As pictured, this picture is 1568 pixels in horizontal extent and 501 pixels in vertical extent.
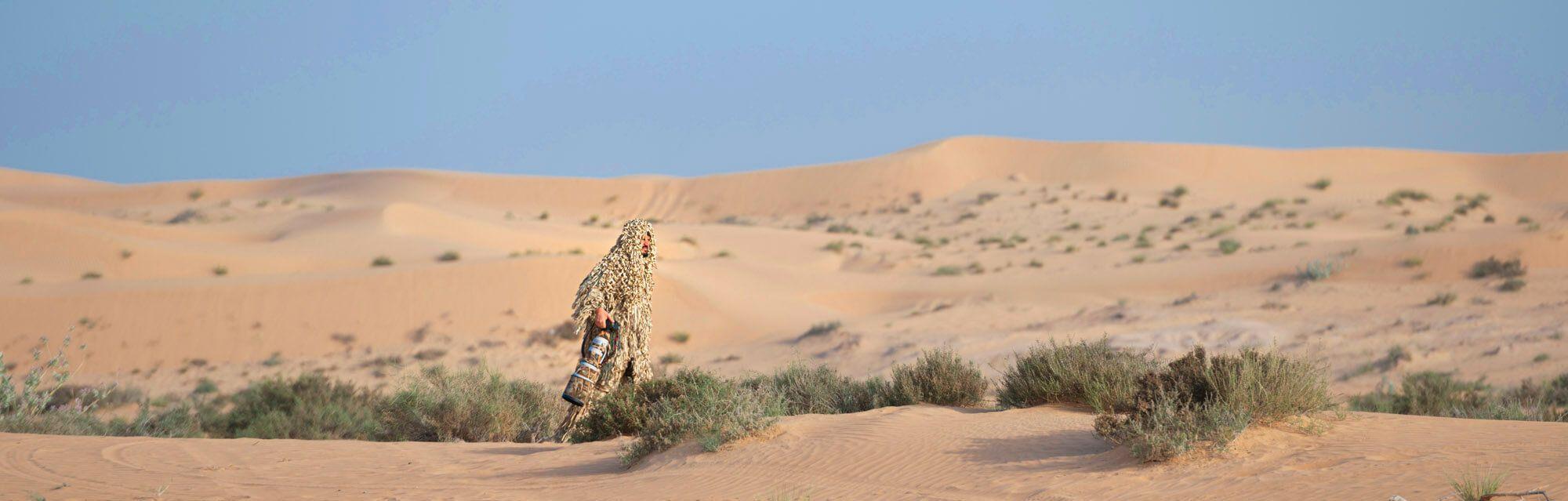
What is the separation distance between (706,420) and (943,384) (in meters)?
3.03

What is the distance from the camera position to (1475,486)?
590 cm

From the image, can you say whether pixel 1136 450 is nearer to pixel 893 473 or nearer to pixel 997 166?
pixel 893 473

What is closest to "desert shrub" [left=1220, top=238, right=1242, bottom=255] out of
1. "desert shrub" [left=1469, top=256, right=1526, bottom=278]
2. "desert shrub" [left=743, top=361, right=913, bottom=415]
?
"desert shrub" [left=1469, top=256, right=1526, bottom=278]

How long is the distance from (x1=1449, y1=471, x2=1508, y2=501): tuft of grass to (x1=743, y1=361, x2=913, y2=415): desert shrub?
5500 mm

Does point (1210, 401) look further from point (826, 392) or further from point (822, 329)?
point (822, 329)

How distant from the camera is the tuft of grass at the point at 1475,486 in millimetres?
5789

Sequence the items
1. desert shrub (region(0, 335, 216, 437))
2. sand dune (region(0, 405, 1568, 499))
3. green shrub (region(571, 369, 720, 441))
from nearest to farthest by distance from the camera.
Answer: sand dune (region(0, 405, 1568, 499)) → green shrub (region(571, 369, 720, 441)) → desert shrub (region(0, 335, 216, 437))

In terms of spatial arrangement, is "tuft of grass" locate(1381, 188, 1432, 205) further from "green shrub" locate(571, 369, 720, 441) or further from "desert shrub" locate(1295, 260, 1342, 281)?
"green shrub" locate(571, 369, 720, 441)

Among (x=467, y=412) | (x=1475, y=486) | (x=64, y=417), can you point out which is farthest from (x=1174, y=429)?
(x=64, y=417)

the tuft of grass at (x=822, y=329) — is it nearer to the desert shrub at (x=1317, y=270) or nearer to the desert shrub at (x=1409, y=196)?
the desert shrub at (x=1317, y=270)

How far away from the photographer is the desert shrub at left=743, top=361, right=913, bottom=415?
11633mm

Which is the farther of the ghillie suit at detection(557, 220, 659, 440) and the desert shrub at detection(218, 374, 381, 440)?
the desert shrub at detection(218, 374, 381, 440)

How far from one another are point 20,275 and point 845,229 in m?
29.0

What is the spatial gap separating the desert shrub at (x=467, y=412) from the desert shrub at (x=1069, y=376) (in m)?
4.96
